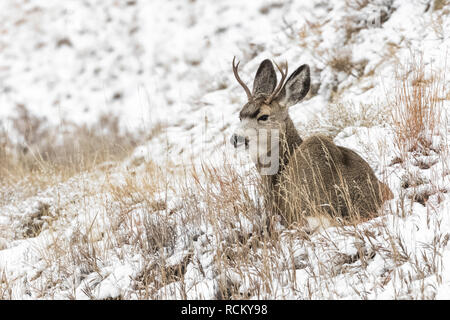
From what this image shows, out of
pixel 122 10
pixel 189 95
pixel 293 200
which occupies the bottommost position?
pixel 293 200

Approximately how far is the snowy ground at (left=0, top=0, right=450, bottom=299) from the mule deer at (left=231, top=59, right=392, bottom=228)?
18cm

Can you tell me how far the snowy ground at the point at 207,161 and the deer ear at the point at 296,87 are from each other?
0.76 m

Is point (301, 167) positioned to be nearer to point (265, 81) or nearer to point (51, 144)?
point (265, 81)

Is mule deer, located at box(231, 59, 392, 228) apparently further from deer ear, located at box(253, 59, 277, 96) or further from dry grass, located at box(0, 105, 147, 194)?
dry grass, located at box(0, 105, 147, 194)

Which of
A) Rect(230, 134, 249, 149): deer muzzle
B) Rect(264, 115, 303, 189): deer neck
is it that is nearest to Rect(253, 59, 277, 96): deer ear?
Rect(264, 115, 303, 189): deer neck

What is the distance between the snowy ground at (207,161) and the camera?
331cm

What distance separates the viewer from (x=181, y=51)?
38.7 ft

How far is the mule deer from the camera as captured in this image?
363 cm

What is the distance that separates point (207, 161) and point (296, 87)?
2.67 meters

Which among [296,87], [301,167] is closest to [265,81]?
[296,87]
